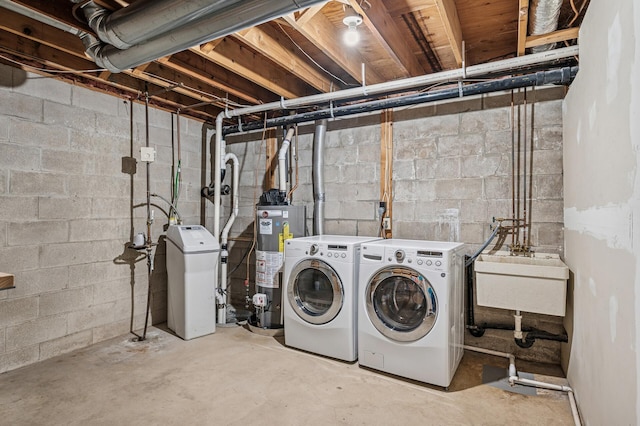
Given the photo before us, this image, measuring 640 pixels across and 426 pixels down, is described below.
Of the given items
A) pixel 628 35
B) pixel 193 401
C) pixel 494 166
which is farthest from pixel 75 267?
pixel 628 35

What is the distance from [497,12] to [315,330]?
276 cm

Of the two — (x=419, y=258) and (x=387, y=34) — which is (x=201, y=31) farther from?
(x=419, y=258)

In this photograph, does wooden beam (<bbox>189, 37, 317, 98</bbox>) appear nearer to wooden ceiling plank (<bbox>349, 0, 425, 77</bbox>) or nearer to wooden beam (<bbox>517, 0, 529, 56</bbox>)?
wooden ceiling plank (<bbox>349, 0, 425, 77</bbox>)

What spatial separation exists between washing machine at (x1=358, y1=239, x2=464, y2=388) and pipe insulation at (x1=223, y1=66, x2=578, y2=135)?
1.25 metres

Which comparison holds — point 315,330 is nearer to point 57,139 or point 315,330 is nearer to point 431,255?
point 431,255

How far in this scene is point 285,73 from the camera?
3.52 m

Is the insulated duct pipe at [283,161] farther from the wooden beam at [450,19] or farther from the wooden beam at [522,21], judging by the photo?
the wooden beam at [522,21]

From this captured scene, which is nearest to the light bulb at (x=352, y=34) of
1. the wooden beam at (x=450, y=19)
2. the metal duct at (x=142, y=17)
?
the wooden beam at (x=450, y=19)

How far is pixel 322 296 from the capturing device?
3035 millimetres

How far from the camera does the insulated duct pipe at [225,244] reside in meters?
3.74

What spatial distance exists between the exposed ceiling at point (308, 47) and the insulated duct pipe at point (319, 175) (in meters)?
0.44

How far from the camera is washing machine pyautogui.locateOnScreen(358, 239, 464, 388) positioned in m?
2.36

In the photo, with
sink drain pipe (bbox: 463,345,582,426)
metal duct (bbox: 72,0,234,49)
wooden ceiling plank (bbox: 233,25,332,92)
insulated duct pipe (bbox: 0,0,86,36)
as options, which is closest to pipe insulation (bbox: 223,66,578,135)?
wooden ceiling plank (bbox: 233,25,332,92)

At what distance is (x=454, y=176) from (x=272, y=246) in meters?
1.77
